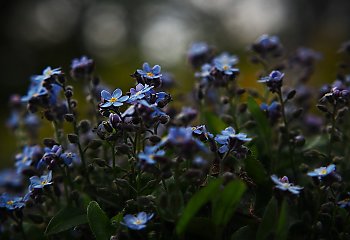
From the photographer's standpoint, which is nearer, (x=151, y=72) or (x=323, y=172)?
(x=323, y=172)

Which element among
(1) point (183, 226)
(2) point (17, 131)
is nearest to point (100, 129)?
(1) point (183, 226)

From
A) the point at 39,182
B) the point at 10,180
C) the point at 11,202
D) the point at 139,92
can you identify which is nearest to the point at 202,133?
the point at 139,92

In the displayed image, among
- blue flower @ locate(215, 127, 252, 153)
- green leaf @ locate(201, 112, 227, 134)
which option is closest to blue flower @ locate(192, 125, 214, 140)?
blue flower @ locate(215, 127, 252, 153)

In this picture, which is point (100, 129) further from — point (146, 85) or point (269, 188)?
point (269, 188)

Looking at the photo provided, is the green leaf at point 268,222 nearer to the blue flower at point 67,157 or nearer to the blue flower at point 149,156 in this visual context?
the blue flower at point 149,156

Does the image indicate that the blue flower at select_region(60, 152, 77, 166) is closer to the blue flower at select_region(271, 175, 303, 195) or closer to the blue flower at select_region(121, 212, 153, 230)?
the blue flower at select_region(121, 212, 153, 230)

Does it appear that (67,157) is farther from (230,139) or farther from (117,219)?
(230,139)
